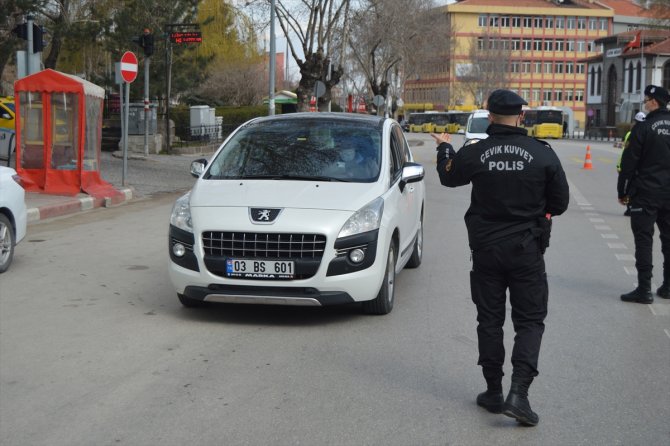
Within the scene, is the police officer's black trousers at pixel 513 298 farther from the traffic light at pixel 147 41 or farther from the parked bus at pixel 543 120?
the parked bus at pixel 543 120

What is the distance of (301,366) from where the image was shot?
6293mm

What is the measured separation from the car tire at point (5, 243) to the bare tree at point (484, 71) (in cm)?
10614

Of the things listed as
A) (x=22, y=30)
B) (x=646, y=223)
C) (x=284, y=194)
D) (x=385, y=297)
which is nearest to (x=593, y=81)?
(x=22, y=30)

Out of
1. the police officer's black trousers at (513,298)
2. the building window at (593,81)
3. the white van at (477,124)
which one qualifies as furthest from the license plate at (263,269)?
the building window at (593,81)

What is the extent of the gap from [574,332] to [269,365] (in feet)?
8.50

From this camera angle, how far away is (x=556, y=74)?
456 feet

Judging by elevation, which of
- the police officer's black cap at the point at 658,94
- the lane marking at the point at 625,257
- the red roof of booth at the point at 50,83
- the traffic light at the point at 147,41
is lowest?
the lane marking at the point at 625,257

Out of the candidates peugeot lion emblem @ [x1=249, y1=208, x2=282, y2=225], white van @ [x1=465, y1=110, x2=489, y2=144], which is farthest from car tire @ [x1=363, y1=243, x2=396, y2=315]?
white van @ [x1=465, y1=110, x2=489, y2=144]

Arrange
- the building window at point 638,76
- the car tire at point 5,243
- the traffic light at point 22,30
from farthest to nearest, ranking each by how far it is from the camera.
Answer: the building window at point 638,76, the traffic light at point 22,30, the car tire at point 5,243

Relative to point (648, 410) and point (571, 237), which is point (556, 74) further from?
point (648, 410)

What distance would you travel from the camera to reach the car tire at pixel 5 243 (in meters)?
10.0

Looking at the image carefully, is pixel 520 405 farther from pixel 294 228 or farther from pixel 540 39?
pixel 540 39

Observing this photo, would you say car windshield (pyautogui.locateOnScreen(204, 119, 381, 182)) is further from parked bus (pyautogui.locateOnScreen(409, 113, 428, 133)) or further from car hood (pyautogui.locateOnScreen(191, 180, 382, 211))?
parked bus (pyautogui.locateOnScreen(409, 113, 428, 133))

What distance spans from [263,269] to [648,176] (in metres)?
3.71
